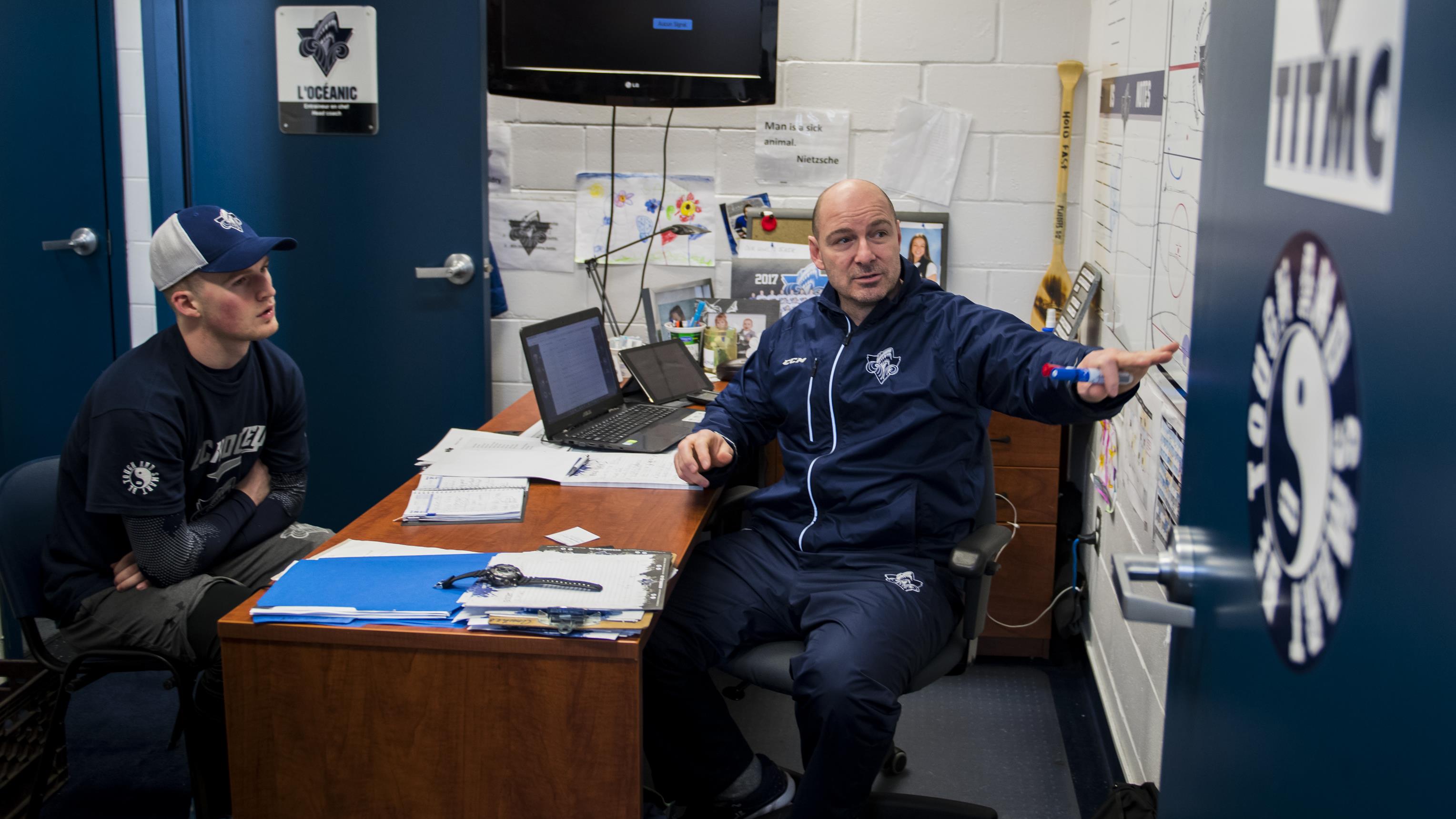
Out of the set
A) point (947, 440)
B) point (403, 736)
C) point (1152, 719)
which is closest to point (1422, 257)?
point (403, 736)

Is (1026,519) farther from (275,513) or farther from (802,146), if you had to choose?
(275,513)

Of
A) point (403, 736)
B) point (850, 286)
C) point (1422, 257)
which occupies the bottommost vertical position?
point (403, 736)

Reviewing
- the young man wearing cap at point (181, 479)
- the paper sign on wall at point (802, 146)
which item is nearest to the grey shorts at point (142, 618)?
the young man wearing cap at point (181, 479)

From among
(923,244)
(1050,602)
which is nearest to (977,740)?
(1050,602)

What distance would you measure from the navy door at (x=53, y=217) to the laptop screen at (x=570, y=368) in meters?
1.59

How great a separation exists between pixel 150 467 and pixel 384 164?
5.07 ft

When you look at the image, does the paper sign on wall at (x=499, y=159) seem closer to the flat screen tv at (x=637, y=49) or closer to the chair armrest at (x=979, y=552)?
the flat screen tv at (x=637, y=49)

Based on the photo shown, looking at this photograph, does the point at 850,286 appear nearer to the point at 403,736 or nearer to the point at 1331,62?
the point at 403,736

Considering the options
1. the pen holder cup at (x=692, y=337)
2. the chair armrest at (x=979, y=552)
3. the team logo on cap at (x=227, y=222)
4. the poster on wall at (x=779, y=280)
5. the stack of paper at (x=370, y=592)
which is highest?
the team logo on cap at (x=227, y=222)

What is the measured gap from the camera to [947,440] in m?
2.23

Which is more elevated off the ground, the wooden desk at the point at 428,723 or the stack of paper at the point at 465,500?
the stack of paper at the point at 465,500

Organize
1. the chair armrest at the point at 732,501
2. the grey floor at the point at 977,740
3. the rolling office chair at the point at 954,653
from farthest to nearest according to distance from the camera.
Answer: the grey floor at the point at 977,740 < the chair armrest at the point at 732,501 < the rolling office chair at the point at 954,653

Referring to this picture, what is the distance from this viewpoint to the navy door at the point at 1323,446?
505 mm

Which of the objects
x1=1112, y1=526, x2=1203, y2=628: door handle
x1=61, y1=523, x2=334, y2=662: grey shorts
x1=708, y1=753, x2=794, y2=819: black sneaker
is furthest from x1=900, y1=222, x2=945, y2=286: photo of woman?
x1=1112, y1=526, x2=1203, y2=628: door handle
